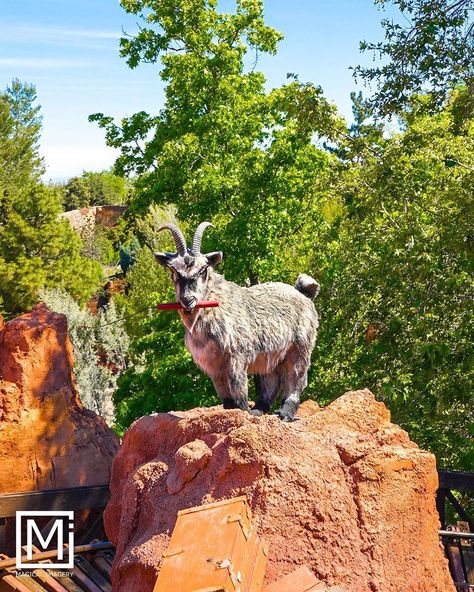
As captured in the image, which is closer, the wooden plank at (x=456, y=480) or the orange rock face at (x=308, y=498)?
the orange rock face at (x=308, y=498)

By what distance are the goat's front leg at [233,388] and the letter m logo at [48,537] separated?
76.1 inches

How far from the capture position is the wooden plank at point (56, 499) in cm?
1025

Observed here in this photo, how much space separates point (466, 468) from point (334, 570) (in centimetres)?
677

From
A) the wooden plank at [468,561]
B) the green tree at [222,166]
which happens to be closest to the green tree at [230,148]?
the green tree at [222,166]

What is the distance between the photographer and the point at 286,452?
6363 mm

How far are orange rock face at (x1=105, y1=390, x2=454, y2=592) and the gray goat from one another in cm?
135

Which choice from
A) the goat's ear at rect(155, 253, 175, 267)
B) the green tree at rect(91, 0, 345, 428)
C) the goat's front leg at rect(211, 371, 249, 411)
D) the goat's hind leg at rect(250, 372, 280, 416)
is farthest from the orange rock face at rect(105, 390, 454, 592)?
the green tree at rect(91, 0, 345, 428)

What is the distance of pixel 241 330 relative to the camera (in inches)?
348

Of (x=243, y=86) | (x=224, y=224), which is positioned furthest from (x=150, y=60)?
(x=224, y=224)

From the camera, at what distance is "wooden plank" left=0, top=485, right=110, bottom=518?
10250 millimetres

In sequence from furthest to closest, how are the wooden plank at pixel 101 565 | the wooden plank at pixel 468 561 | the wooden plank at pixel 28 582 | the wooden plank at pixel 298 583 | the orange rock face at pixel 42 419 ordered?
the orange rock face at pixel 42 419, the wooden plank at pixel 468 561, the wooden plank at pixel 101 565, the wooden plank at pixel 28 582, the wooden plank at pixel 298 583

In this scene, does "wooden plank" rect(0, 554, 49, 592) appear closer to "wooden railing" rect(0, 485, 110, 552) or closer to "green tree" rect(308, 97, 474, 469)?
"wooden railing" rect(0, 485, 110, 552)

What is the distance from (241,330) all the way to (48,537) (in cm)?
272

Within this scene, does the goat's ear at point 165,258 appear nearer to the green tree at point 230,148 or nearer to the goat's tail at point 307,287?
the goat's tail at point 307,287
